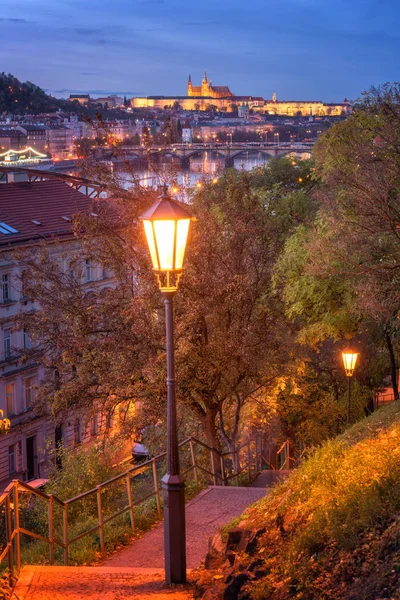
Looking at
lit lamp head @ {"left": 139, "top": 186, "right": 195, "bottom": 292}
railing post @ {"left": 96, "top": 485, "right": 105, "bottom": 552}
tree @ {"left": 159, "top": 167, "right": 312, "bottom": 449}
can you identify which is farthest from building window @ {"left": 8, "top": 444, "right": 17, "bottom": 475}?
lit lamp head @ {"left": 139, "top": 186, "right": 195, "bottom": 292}

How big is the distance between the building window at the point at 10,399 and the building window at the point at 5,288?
383cm

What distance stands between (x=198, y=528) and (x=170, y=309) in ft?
12.7

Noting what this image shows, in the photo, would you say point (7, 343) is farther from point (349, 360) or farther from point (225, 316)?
point (225, 316)

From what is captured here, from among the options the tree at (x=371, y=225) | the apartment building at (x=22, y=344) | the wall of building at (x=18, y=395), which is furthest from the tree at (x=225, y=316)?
the wall of building at (x=18, y=395)

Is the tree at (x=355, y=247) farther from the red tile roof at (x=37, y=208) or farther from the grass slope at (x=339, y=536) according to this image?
the red tile roof at (x=37, y=208)

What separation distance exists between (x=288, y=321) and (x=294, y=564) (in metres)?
14.9

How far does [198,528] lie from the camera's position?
31.7 feet

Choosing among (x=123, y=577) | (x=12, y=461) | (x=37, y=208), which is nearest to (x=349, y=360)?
(x=123, y=577)

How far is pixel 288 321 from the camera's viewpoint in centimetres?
2014

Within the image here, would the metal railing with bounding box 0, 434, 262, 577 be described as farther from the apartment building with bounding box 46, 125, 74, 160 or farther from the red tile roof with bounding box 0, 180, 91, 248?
the apartment building with bounding box 46, 125, 74, 160

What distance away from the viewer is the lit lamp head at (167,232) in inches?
257

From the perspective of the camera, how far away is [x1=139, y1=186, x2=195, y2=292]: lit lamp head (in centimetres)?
652

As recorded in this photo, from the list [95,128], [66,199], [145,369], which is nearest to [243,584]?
[145,369]

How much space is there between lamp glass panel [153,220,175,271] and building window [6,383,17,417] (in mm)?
29029
